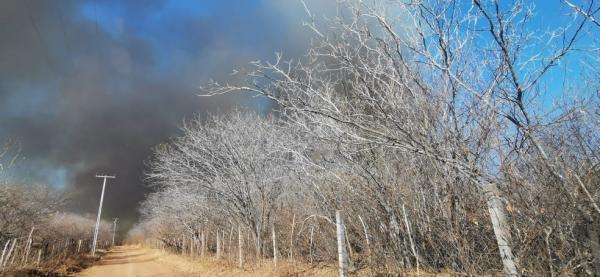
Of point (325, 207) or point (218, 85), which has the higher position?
point (218, 85)

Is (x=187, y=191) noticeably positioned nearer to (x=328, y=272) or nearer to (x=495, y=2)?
(x=328, y=272)

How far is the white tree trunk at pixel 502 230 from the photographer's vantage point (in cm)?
335

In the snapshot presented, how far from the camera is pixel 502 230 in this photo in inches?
135

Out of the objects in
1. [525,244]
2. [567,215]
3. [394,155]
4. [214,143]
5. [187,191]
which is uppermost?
[214,143]

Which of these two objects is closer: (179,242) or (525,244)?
(525,244)

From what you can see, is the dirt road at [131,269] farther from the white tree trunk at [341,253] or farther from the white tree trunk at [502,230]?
the white tree trunk at [502,230]

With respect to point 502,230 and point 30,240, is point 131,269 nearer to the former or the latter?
point 30,240

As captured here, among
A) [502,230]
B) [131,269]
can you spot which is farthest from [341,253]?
[131,269]

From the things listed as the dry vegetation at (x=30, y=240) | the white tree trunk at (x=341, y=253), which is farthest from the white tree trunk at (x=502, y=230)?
the dry vegetation at (x=30, y=240)

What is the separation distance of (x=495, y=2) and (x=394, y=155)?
482 cm

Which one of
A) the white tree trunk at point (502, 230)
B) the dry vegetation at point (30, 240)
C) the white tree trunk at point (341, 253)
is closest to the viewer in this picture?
the white tree trunk at point (502, 230)

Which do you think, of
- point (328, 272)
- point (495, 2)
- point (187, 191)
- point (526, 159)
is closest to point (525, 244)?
point (526, 159)

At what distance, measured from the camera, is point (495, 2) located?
316 centimetres

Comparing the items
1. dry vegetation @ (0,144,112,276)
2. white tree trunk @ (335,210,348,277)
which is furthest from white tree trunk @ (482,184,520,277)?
dry vegetation @ (0,144,112,276)
